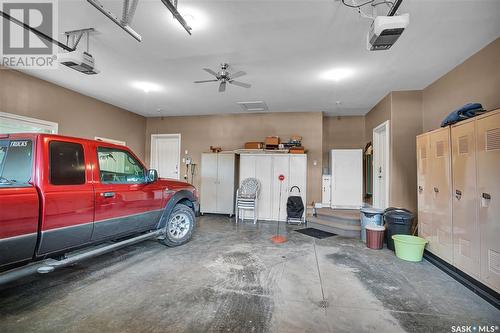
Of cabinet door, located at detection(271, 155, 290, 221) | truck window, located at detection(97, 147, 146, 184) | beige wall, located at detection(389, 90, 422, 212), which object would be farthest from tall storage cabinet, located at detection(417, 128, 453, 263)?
truck window, located at detection(97, 147, 146, 184)

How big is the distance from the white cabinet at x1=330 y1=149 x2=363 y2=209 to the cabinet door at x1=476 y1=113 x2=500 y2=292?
153 inches

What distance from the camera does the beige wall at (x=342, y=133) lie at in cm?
695

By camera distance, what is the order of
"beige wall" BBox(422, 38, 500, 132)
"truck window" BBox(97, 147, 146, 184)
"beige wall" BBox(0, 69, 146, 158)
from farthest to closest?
"beige wall" BBox(0, 69, 146, 158) < "beige wall" BBox(422, 38, 500, 132) < "truck window" BBox(97, 147, 146, 184)

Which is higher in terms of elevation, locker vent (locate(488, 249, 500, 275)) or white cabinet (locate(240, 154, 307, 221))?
white cabinet (locate(240, 154, 307, 221))

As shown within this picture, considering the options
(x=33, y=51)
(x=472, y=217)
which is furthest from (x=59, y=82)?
(x=472, y=217)

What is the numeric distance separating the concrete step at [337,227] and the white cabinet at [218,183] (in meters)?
2.23

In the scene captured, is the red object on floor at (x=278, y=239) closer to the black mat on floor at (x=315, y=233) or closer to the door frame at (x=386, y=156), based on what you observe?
the black mat on floor at (x=315, y=233)

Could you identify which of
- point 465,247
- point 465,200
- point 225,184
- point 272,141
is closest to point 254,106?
point 272,141

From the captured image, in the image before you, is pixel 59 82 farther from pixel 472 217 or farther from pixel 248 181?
pixel 472 217

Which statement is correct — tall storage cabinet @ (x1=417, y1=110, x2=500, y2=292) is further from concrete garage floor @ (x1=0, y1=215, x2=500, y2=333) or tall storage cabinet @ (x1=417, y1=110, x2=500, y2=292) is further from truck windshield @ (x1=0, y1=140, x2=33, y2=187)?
truck windshield @ (x1=0, y1=140, x2=33, y2=187)

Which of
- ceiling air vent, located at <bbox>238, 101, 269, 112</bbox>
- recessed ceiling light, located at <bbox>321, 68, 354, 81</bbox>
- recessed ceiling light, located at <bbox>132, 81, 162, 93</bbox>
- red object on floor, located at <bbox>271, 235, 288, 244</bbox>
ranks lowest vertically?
red object on floor, located at <bbox>271, 235, 288, 244</bbox>

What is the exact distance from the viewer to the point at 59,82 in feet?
15.6

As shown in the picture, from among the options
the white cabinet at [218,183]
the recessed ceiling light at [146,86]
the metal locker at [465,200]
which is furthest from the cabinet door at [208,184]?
the metal locker at [465,200]

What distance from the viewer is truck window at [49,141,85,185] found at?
2.26m
